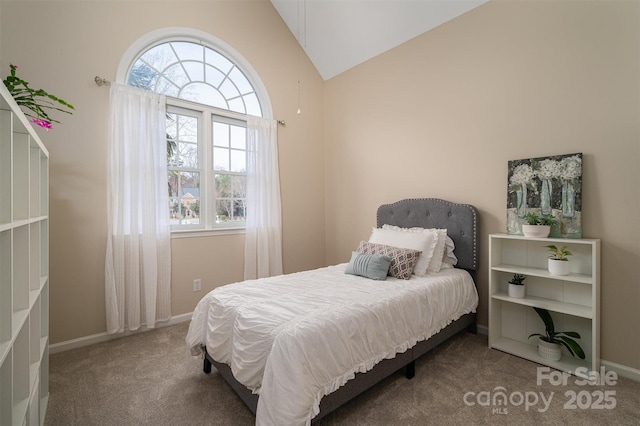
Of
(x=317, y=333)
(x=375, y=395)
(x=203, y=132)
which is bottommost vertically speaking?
(x=375, y=395)

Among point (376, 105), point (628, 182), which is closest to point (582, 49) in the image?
point (628, 182)

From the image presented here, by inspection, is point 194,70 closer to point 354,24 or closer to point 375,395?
point 354,24

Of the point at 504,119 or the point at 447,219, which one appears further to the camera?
the point at 447,219

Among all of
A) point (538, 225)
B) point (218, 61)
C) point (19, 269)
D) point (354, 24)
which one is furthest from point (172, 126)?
point (538, 225)

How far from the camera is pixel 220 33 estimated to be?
128 inches

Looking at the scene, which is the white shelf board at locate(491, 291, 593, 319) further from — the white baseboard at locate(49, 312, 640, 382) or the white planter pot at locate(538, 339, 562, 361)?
the white baseboard at locate(49, 312, 640, 382)

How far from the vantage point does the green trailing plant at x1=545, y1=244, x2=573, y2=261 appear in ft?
7.13

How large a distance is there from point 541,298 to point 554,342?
0.33m

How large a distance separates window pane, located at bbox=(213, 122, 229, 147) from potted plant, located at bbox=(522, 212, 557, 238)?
3.03m

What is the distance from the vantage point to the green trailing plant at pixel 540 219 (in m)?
2.24

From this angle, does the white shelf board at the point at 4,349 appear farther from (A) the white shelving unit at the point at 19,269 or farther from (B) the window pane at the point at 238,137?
(B) the window pane at the point at 238,137

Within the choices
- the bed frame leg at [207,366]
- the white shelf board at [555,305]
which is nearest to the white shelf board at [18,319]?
the bed frame leg at [207,366]

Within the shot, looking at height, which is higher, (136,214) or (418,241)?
(136,214)

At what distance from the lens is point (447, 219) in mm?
2887
